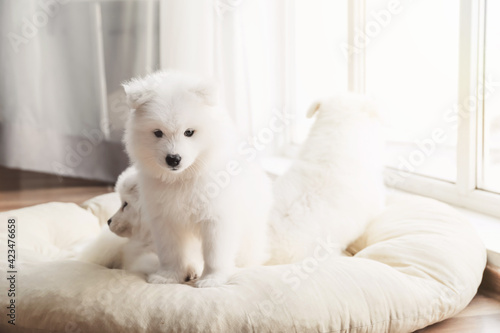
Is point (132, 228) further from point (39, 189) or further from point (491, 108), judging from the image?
point (39, 189)

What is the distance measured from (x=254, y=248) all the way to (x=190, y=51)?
194 cm

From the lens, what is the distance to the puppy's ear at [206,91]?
5.38ft

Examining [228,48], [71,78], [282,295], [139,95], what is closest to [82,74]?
[71,78]

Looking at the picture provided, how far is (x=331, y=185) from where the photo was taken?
2.31 meters

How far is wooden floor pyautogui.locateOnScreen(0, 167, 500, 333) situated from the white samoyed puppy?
0.71m

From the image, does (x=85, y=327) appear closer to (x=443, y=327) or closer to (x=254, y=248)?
(x=254, y=248)

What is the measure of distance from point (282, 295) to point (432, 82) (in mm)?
1829

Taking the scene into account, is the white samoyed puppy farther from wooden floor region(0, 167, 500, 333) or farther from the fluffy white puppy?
wooden floor region(0, 167, 500, 333)

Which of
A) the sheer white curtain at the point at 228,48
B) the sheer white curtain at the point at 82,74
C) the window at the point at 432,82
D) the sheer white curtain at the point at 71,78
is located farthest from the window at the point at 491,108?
the sheer white curtain at the point at 71,78

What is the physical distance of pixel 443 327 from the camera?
174 centimetres

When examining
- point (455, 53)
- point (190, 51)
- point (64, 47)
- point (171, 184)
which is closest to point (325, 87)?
point (190, 51)

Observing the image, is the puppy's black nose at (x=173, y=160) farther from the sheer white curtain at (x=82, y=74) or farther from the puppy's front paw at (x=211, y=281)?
the sheer white curtain at (x=82, y=74)

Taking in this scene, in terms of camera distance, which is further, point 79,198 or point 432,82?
point 79,198

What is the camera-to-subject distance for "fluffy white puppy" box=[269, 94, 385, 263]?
7.14 feet
